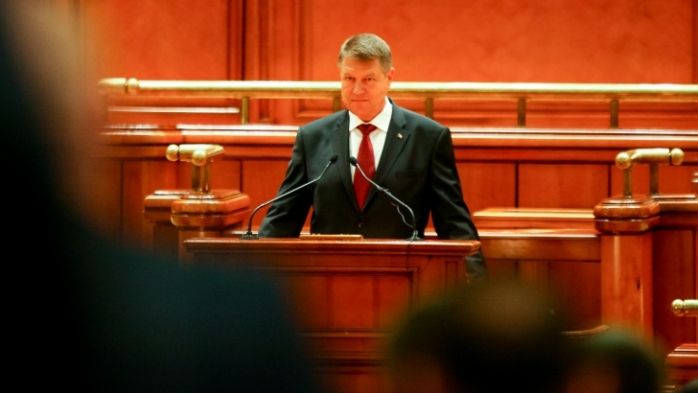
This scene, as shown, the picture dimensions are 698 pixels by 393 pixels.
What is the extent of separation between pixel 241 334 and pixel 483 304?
344 millimetres

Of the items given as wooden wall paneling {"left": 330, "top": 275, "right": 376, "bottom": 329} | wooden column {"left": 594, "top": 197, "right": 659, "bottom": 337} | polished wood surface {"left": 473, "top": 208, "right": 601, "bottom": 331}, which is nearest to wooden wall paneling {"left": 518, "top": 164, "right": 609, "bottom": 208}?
polished wood surface {"left": 473, "top": 208, "right": 601, "bottom": 331}

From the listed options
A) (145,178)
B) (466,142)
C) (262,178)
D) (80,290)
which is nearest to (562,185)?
(466,142)

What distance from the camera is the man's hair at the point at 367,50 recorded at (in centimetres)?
363

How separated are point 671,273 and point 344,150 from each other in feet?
4.64

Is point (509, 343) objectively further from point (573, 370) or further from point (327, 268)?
point (327, 268)

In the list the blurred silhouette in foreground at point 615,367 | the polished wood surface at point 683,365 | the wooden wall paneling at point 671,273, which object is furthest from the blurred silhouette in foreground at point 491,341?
the wooden wall paneling at point 671,273

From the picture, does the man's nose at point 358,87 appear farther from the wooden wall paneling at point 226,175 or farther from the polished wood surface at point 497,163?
the wooden wall paneling at point 226,175

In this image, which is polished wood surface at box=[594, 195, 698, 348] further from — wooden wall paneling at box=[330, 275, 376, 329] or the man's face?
wooden wall paneling at box=[330, 275, 376, 329]

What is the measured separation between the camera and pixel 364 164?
367 centimetres

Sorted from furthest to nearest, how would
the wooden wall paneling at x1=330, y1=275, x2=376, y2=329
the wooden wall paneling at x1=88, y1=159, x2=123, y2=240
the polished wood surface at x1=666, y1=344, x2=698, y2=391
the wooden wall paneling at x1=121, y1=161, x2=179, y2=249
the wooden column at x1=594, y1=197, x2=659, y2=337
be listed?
the wooden wall paneling at x1=121, y1=161, x2=179, y2=249, the wooden column at x1=594, y1=197, x2=659, y2=337, the polished wood surface at x1=666, y1=344, x2=698, y2=391, the wooden wall paneling at x1=330, y1=275, x2=376, y2=329, the wooden wall paneling at x1=88, y1=159, x2=123, y2=240

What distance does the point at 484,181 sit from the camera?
474 centimetres

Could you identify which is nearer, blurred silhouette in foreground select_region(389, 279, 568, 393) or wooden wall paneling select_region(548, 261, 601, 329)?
blurred silhouette in foreground select_region(389, 279, 568, 393)

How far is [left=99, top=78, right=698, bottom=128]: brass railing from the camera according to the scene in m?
4.78

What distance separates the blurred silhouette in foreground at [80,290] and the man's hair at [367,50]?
295 cm
